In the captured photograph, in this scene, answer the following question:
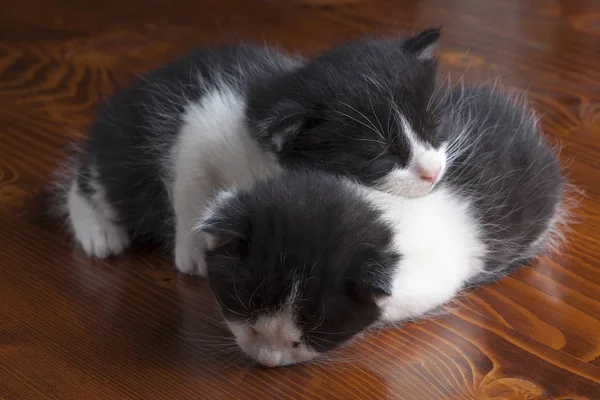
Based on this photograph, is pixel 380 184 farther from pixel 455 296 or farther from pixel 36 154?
pixel 36 154

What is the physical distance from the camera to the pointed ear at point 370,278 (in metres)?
1.23

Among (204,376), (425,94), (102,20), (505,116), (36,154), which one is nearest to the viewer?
(204,376)

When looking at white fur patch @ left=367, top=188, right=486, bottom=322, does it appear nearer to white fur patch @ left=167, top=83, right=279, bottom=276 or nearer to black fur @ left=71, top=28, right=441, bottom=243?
black fur @ left=71, top=28, right=441, bottom=243

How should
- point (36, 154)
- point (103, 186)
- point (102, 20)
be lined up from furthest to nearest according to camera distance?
point (102, 20), point (36, 154), point (103, 186)

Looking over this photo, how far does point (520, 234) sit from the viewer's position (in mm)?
1572

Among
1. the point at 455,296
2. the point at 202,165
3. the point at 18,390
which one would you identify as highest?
the point at 202,165

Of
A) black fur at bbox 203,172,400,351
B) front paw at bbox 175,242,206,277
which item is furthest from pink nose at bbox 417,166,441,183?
front paw at bbox 175,242,206,277

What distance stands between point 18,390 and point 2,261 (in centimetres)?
38

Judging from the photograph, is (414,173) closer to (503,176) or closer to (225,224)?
(503,176)

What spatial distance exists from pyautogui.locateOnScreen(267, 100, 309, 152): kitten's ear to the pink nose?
200 millimetres

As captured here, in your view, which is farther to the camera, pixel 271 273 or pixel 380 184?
pixel 380 184

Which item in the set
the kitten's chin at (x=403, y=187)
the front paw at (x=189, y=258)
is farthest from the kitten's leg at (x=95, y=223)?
the kitten's chin at (x=403, y=187)

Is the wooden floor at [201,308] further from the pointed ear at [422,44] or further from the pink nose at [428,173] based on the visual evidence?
the pointed ear at [422,44]

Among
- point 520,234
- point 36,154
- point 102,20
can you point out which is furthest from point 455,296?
point 102,20
